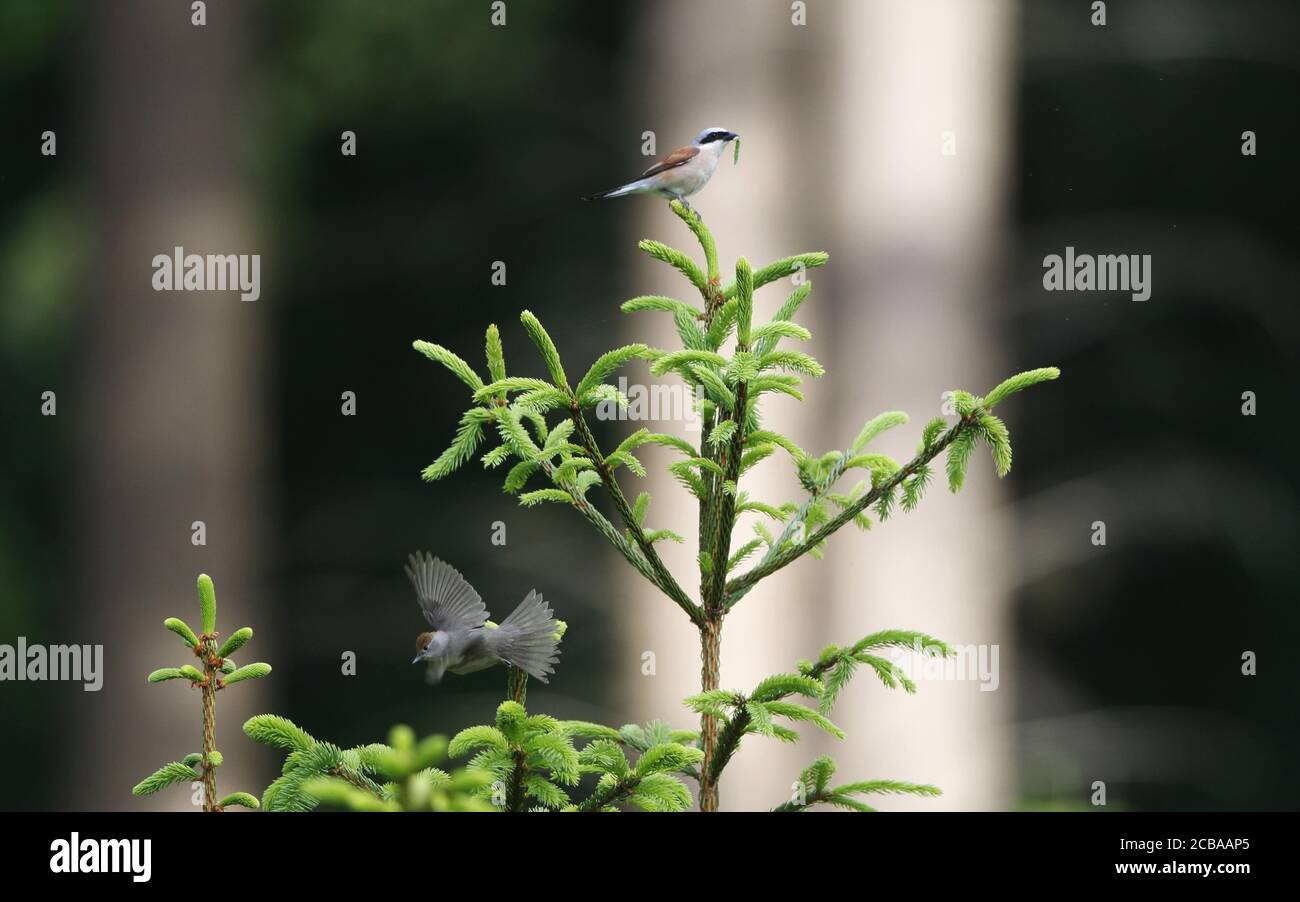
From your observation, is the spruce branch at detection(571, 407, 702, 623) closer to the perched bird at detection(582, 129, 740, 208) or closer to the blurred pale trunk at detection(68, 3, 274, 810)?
the perched bird at detection(582, 129, 740, 208)

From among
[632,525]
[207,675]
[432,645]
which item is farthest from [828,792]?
[207,675]

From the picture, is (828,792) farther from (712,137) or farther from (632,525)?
(712,137)

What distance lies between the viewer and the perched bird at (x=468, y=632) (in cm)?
137

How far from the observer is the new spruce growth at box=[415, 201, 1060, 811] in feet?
4.43

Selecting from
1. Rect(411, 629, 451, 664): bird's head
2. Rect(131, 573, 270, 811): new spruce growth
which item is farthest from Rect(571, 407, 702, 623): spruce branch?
Rect(131, 573, 270, 811): new spruce growth

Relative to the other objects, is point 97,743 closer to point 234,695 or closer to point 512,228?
point 234,695

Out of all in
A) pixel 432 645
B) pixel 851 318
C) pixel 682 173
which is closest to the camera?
pixel 432 645

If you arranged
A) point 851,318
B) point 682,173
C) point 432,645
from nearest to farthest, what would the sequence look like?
point 432,645 → point 682,173 → point 851,318

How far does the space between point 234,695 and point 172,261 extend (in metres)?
1.24

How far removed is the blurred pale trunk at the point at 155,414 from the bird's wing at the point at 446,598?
6.96 ft

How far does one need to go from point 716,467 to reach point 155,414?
2498mm

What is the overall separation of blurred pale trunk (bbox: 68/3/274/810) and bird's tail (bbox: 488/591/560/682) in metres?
2.20

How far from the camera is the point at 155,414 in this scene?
342 centimetres
